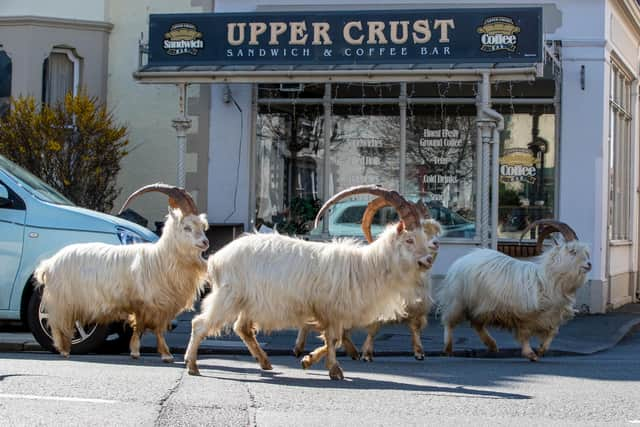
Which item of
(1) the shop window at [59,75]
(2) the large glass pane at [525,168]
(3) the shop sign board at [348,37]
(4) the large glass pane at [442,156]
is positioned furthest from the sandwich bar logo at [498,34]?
(1) the shop window at [59,75]

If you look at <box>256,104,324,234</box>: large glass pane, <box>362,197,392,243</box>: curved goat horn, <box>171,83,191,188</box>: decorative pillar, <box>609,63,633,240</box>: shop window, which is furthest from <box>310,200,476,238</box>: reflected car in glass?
<box>362,197,392,243</box>: curved goat horn

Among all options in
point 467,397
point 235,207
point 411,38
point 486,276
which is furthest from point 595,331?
point 467,397

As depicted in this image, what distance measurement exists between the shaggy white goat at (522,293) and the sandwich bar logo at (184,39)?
647 centimetres

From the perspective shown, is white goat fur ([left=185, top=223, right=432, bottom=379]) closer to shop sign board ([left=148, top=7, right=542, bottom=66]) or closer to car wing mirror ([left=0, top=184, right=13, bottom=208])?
car wing mirror ([left=0, top=184, right=13, bottom=208])

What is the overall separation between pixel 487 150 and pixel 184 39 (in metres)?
5.19

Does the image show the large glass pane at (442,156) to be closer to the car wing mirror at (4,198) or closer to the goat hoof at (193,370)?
the car wing mirror at (4,198)

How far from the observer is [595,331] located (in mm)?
16172

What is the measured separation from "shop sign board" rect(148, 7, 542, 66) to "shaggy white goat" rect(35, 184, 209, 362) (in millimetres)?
6211

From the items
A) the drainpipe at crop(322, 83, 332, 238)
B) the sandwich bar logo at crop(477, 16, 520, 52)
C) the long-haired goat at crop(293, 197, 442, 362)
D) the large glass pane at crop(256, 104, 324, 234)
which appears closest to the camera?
the long-haired goat at crop(293, 197, 442, 362)

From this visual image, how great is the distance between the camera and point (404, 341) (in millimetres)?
14219

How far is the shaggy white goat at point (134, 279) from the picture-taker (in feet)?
36.2

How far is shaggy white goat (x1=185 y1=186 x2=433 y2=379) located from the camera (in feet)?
33.1

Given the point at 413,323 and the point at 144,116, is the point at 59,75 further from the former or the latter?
the point at 413,323

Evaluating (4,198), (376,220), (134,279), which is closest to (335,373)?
(134,279)
